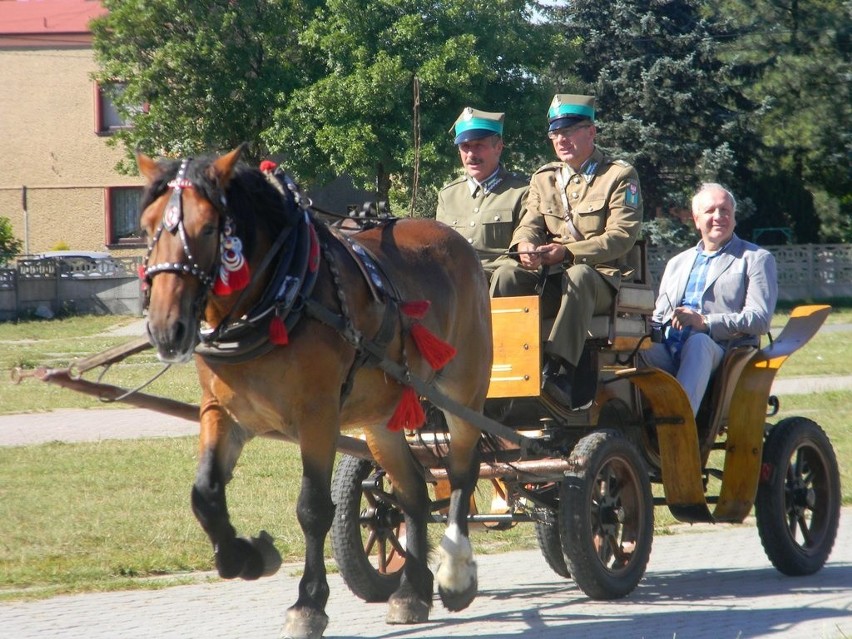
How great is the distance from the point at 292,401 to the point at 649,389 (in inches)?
97.0

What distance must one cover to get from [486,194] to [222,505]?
2926 mm

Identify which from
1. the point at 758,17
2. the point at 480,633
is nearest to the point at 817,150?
the point at 758,17

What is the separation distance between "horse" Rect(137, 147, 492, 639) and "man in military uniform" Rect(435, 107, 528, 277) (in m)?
1.08

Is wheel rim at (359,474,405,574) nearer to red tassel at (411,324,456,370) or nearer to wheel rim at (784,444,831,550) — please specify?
red tassel at (411,324,456,370)

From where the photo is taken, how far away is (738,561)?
761 centimetres

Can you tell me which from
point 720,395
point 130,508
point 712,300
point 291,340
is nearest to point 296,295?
point 291,340

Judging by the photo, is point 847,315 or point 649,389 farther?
point 847,315

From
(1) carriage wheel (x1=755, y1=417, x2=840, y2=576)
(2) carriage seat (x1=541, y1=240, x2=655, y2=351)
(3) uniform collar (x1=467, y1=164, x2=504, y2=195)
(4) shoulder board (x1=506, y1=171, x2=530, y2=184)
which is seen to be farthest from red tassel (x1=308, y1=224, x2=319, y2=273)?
(1) carriage wheel (x1=755, y1=417, x2=840, y2=576)

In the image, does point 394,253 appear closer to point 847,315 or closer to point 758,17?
point 847,315

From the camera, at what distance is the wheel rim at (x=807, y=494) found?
7098 millimetres

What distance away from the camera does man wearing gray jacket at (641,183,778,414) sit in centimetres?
698

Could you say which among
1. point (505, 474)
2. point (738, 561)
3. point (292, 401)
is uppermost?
point (292, 401)

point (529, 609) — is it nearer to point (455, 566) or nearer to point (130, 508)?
point (455, 566)

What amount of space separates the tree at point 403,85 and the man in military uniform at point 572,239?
21.6 metres
